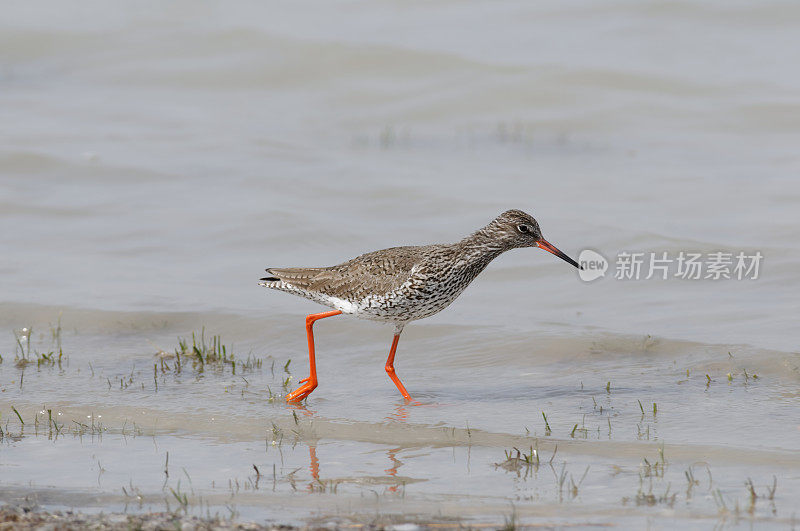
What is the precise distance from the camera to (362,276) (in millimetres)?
Answer: 8977

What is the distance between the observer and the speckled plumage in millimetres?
8703

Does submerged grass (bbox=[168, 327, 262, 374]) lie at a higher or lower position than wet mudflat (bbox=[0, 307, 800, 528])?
higher

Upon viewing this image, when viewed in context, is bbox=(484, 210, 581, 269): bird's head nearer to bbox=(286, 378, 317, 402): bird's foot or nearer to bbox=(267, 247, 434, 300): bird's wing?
bbox=(267, 247, 434, 300): bird's wing

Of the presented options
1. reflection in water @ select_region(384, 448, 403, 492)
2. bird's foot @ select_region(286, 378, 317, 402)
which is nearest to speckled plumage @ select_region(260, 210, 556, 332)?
bird's foot @ select_region(286, 378, 317, 402)

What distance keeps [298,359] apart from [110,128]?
30.7 ft

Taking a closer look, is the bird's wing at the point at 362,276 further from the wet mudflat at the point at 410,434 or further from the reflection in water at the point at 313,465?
the reflection in water at the point at 313,465

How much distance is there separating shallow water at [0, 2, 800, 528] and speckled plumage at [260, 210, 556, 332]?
2.33ft

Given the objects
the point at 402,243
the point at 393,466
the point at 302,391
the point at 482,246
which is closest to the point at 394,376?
the point at 302,391

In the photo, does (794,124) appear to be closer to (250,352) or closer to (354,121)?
(354,121)

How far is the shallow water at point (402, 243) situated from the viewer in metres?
6.84

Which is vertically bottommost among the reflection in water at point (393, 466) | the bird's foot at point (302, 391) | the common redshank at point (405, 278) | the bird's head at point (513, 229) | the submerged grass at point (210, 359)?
the reflection in water at point (393, 466)

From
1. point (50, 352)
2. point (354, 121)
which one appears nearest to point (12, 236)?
point (50, 352)

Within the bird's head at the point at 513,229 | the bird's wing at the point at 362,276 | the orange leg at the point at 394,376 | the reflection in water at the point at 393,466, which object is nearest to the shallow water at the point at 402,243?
the reflection in water at the point at 393,466

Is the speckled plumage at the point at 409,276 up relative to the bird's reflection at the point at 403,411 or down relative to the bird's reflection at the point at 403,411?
up
